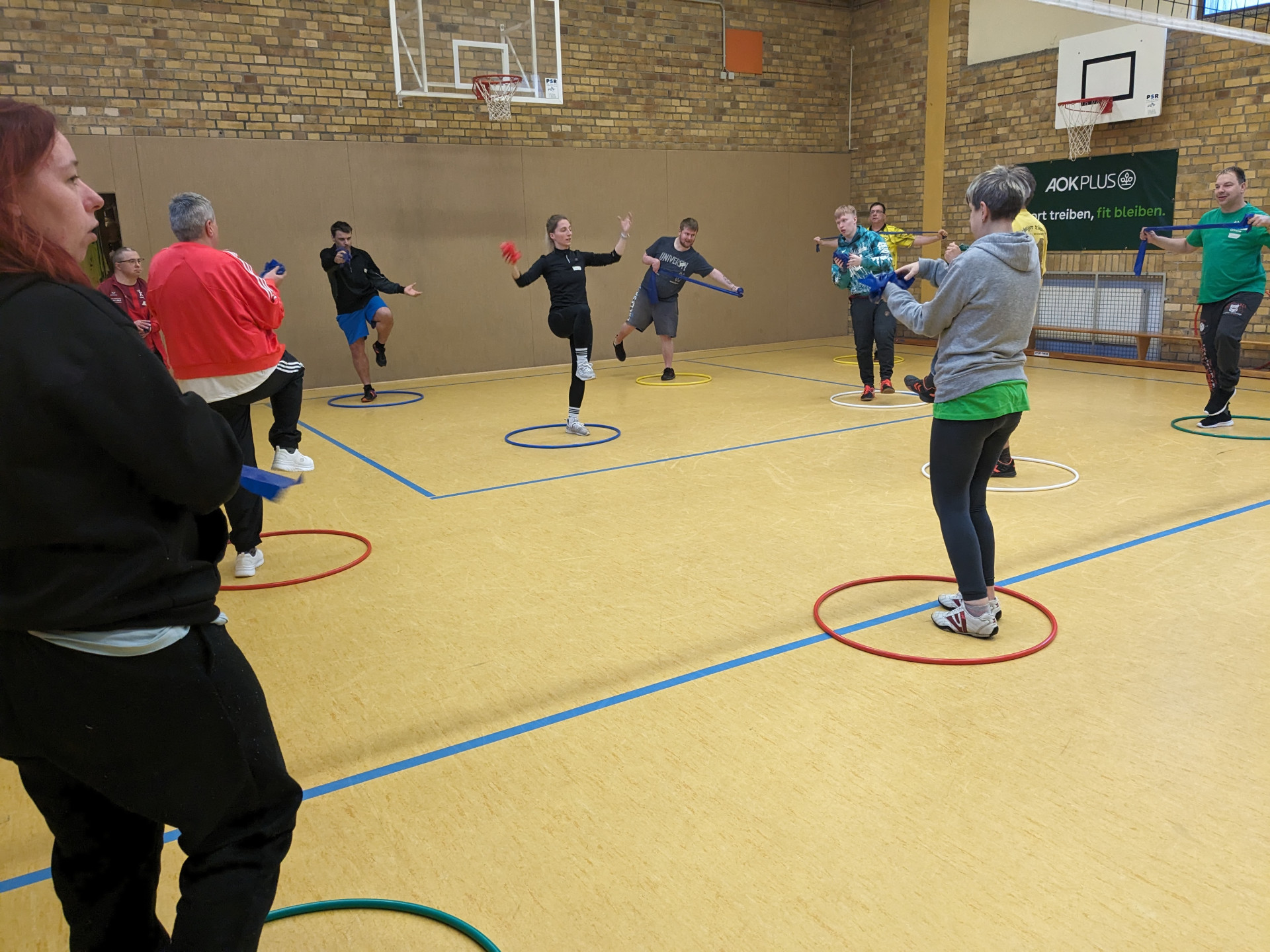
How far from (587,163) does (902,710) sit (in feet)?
34.6

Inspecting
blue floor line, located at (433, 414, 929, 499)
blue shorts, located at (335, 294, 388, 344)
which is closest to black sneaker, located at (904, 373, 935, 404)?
blue floor line, located at (433, 414, 929, 499)

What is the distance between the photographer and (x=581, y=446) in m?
7.33

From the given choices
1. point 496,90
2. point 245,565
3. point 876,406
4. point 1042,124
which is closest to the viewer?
point 245,565

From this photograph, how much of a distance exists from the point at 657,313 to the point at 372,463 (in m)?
4.59

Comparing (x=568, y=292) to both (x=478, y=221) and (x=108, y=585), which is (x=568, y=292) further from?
(x=108, y=585)

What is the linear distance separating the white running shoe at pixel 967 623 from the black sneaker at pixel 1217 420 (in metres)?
4.66

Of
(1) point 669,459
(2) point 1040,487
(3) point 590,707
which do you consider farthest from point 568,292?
(3) point 590,707

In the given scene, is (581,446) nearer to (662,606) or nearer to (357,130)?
(662,606)

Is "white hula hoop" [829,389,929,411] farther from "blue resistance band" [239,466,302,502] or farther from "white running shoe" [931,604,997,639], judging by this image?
"blue resistance band" [239,466,302,502]

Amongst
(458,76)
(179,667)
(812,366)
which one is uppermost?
(458,76)

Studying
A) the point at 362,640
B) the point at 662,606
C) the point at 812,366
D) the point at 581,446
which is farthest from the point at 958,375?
the point at 812,366

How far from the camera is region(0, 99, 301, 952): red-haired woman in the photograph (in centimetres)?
129

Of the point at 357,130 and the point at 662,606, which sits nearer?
the point at 662,606

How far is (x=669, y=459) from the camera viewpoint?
6.78 metres
